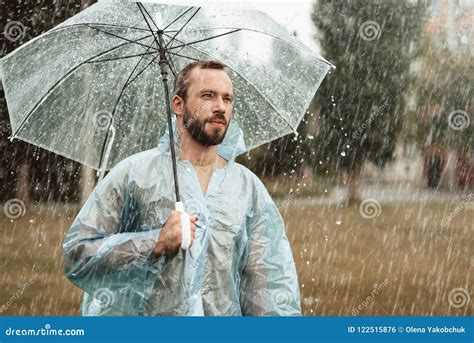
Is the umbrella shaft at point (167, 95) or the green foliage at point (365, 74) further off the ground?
the green foliage at point (365, 74)

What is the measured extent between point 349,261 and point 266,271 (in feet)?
27.7

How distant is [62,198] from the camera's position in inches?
424

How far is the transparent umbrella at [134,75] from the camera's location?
348 cm

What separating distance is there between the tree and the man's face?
A: 30.5ft

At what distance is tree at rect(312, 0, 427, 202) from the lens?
1277cm

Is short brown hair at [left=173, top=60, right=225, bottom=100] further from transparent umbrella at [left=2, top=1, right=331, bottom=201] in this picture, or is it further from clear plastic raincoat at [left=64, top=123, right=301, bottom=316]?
clear plastic raincoat at [left=64, top=123, right=301, bottom=316]

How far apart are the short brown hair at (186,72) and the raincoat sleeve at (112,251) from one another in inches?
16.9

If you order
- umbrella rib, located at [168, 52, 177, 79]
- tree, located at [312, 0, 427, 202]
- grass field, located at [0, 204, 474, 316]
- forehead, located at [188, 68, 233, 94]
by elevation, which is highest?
tree, located at [312, 0, 427, 202]

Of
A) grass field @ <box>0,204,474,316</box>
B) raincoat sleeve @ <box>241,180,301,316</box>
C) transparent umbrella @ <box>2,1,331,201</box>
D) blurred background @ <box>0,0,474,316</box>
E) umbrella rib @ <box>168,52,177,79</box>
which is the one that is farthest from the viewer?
blurred background @ <box>0,0,474,316</box>

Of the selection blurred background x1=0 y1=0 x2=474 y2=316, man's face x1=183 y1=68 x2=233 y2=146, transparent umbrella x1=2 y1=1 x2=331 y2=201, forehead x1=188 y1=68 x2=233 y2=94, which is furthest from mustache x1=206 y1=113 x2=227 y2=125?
blurred background x1=0 y1=0 x2=474 y2=316

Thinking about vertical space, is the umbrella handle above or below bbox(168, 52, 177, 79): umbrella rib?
below

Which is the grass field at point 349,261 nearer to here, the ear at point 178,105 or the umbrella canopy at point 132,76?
the umbrella canopy at point 132,76

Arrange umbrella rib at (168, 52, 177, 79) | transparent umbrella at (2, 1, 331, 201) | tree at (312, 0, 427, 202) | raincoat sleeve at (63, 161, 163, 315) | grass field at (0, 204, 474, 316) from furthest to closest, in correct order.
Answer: tree at (312, 0, 427, 202)
grass field at (0, 204, 474, 316)
umbrella rib at (168, 52, 177, 79)
transparent umbrella at (2, 1, 331, 201)
raincoat sleeve at (63, 161, 163, 315)

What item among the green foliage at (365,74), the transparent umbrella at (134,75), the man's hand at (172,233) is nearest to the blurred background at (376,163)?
the green foliage at (365,74)
